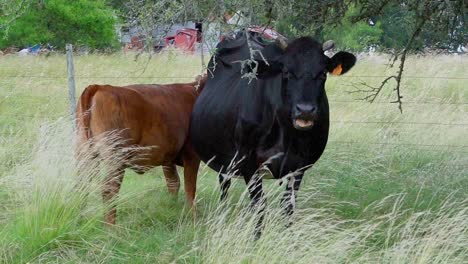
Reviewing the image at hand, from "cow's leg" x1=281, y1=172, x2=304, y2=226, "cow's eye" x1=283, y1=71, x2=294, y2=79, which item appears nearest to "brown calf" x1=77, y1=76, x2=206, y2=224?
"cow's eye" x1=283, y1=71, x2=294, y2=79

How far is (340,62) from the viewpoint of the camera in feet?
20.7

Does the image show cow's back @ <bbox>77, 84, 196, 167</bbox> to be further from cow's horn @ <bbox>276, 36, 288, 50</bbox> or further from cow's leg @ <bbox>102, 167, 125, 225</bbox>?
cow's horn @ <bbox>276, 36, 288, 50</bbox>

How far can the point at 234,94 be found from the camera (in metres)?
6.63

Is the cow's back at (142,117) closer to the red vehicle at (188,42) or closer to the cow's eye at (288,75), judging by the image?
the red vehicle at (188,42)

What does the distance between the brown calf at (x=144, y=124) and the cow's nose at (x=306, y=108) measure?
0.80 metres

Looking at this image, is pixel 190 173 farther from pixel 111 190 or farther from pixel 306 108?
pixel 306 108

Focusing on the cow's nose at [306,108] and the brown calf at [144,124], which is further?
the brown calf at [144,124]

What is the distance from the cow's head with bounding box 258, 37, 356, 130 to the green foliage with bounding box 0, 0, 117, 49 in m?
14.5

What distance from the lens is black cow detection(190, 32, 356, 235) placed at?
5.75 m

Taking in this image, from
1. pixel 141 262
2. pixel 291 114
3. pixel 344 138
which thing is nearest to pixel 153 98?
pixel 291 114

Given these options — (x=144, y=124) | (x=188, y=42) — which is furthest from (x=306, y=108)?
(x=188, y=42)

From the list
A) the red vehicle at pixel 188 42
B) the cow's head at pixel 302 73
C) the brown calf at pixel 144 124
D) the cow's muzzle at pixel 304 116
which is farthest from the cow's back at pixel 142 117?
the cow's muzzle at pixel 304 116

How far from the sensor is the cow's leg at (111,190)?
5.69 meters

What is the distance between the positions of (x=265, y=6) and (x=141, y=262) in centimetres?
186
